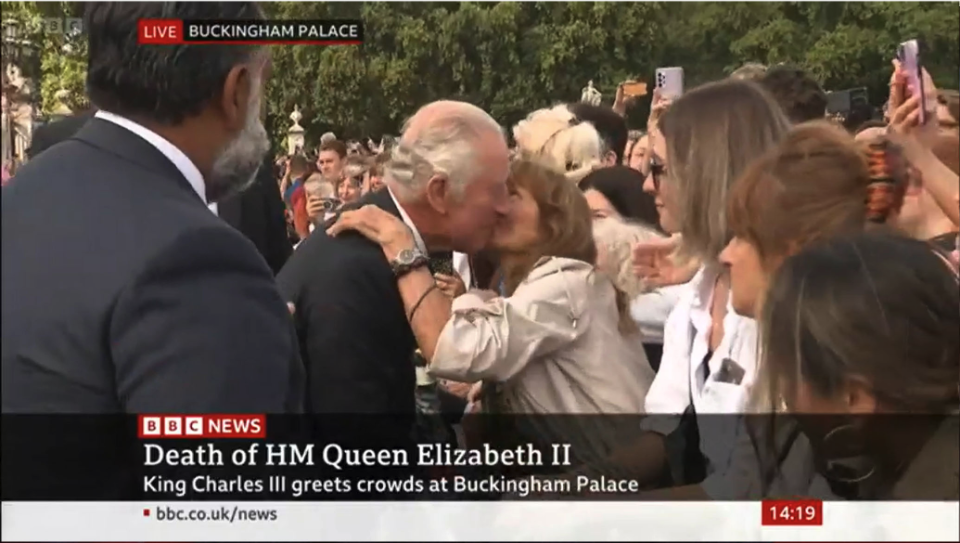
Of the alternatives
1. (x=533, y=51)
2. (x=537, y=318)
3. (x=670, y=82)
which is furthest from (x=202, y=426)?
(x=670, y=82)

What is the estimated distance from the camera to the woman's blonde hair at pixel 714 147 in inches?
115

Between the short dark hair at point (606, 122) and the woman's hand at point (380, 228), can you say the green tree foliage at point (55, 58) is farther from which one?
the short dark hair at point (606, 122)

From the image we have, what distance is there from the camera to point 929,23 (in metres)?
2.91

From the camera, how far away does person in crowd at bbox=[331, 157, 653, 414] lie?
9.41 ft

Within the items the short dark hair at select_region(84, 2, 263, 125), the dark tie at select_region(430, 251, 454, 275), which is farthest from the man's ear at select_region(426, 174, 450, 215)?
the short dark hair at select_region(84, 2, 263, 125)

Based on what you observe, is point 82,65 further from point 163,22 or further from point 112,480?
point 112,480

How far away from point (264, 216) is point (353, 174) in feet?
0.81

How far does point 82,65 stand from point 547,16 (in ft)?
3.85

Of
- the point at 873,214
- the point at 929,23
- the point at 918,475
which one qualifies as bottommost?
the point at 918,475

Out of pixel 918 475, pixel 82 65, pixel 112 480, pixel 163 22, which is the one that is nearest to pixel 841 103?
pixel 918 475

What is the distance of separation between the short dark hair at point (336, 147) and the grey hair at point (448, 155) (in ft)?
0.38

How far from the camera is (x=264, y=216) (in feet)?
9.31

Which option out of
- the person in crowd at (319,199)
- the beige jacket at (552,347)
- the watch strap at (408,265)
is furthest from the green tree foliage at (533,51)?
the beige jacket at (552,347)
